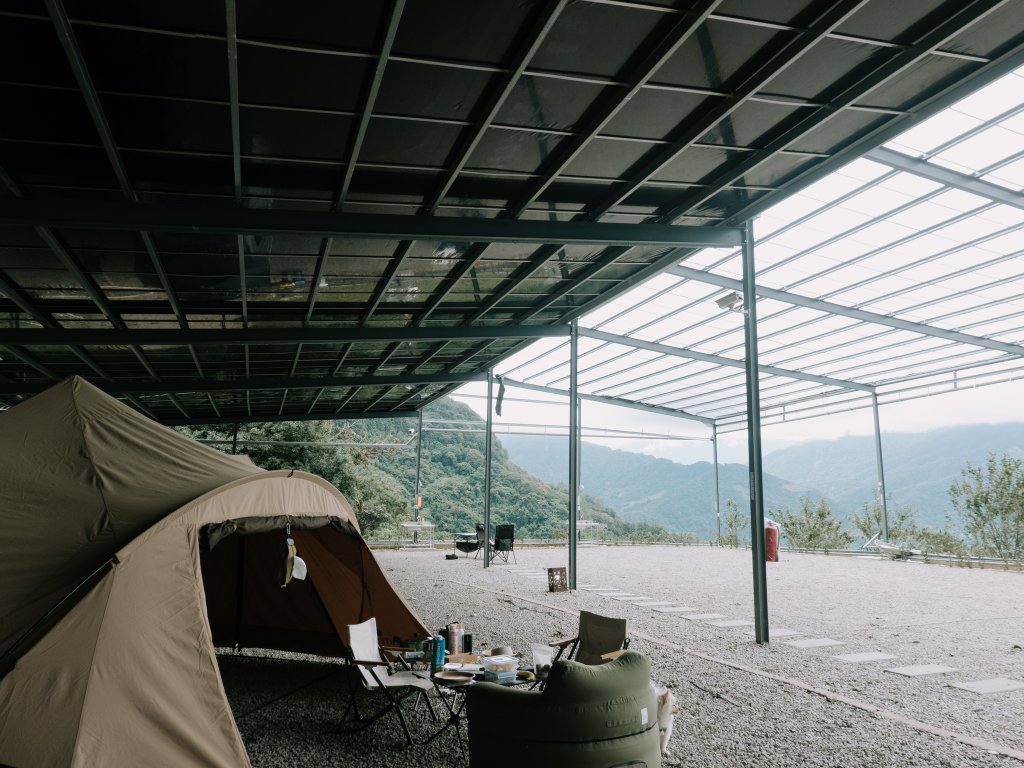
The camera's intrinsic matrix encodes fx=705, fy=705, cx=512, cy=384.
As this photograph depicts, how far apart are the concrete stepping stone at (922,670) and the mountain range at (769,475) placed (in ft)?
119

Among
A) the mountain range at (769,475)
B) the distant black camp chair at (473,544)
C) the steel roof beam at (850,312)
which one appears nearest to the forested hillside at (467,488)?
the distant black camp chair at (473,544)

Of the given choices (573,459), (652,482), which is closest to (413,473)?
(573,459)

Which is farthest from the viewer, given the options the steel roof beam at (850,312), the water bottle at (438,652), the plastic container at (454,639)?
the steel roof beam at (850,312)

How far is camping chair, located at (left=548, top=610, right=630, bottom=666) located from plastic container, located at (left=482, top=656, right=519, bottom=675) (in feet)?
1.19

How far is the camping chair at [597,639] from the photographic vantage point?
4668mm

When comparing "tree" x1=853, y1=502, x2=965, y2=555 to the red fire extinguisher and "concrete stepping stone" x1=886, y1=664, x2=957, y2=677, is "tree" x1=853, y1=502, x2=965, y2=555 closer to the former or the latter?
the red fire extinguisher

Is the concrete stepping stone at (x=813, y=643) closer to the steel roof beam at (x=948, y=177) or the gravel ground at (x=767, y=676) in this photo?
the gravel ground at (x=767, y=676)

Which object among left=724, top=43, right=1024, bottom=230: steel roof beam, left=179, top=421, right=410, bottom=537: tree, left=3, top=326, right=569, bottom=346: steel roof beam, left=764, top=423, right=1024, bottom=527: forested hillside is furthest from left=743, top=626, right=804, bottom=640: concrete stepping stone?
left=764, top=423, right=1024, bottom=527: forested hillside

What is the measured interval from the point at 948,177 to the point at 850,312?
5.26 meters

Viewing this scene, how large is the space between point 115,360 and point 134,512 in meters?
9.86

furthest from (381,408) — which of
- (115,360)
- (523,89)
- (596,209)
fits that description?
(523,89)

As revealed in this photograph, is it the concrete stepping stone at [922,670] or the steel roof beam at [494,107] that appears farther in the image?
the concrete stepping stone at [922,670]

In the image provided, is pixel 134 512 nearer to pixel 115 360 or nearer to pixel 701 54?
pixel 701 54

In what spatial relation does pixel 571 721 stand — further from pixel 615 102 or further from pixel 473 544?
pixel 473 544
